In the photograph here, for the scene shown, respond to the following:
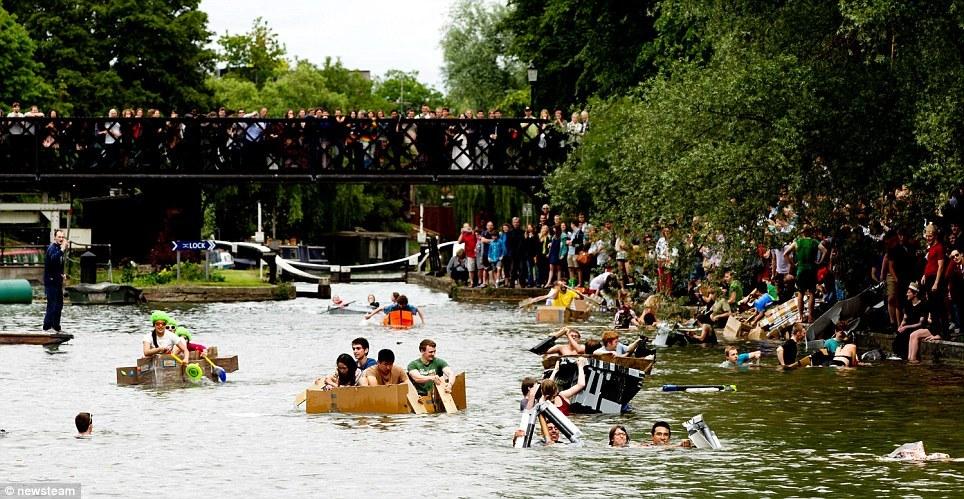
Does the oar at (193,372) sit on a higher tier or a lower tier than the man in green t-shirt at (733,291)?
lower

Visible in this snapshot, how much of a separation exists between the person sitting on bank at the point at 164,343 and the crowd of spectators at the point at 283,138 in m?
26.6

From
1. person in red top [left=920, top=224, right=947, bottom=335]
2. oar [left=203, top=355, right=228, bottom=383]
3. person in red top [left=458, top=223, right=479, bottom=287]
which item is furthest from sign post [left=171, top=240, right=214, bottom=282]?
person in red top [left=920, top=224, right=947, bottom=335]

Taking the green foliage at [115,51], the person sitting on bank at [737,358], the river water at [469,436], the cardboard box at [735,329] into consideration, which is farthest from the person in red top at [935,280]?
the green foliage at [115,51]

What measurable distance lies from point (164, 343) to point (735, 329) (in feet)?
41.1

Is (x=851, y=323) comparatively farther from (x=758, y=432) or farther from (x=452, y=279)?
(x=452, y=279)

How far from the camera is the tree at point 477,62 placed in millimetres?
94125

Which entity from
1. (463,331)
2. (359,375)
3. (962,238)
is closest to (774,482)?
(359,375)

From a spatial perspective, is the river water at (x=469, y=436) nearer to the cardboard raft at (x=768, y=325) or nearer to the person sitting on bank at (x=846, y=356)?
the person sitting on bank at (x=846, y=356)

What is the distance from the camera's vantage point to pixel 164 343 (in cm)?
2891

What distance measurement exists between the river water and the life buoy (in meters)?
6.60

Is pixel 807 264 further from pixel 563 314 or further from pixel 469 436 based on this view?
pixel 469 436

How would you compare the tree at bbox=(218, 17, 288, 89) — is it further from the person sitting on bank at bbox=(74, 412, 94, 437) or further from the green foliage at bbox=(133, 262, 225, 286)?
the person sitting on bank at bbox=(74, 412, 94, 437)

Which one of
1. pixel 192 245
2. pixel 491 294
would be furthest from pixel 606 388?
pixel 192 245

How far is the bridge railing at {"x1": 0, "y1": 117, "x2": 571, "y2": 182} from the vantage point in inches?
2190
